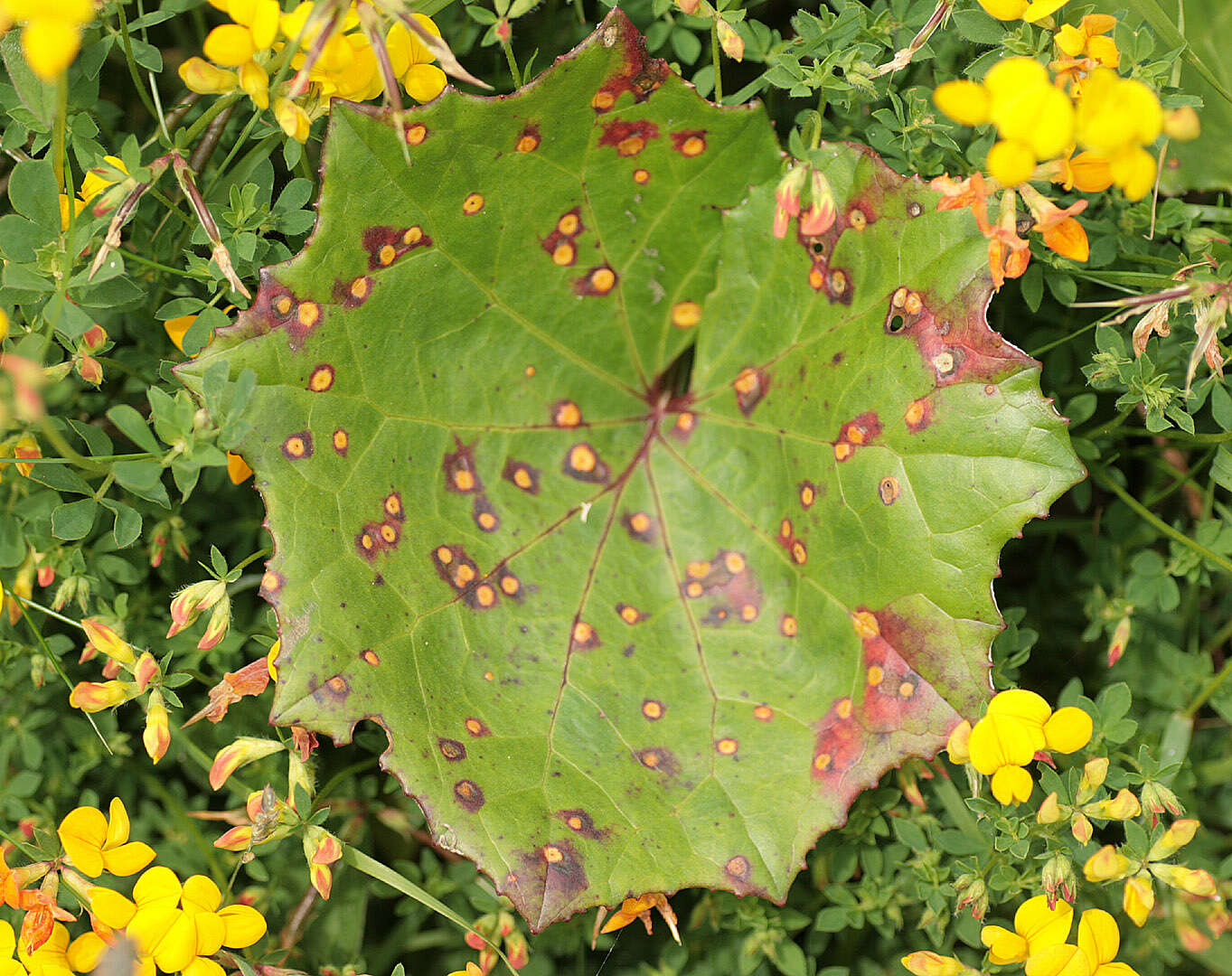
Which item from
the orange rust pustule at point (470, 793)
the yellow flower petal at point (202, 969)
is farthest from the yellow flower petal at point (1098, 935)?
the yellow flower petal at point (202, 969)

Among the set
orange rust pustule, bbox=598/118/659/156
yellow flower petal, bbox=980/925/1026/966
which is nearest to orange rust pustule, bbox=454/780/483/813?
yellow flower petal, bbox=980/925/1026/966

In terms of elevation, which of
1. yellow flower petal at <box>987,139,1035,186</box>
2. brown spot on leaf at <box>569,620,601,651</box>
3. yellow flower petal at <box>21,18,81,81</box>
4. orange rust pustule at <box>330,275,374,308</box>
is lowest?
brown spot on leaf at <box>569,620,601,651</box>

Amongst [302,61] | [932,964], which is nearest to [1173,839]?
[932,964]

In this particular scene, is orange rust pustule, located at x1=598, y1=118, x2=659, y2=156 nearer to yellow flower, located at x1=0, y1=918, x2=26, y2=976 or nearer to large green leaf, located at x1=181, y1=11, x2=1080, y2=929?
large green leaf, located at x1=181, y1=11, x2=1080, y2=929

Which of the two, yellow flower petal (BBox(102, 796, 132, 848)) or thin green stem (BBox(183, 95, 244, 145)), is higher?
thin green stem (BBox(183, 95, 244, 145))

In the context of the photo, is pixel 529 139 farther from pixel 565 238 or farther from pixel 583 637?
pixel 583 637

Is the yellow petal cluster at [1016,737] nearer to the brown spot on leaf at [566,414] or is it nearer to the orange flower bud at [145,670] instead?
the brown spot on leaf at [566,414]
